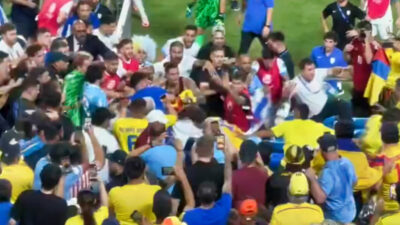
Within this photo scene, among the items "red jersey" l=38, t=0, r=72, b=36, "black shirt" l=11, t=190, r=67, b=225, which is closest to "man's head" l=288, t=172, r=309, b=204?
"black shirt" l=11, t=190, r=67, b=225

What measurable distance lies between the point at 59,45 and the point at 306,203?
5.18 meters

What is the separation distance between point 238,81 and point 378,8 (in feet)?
16.1

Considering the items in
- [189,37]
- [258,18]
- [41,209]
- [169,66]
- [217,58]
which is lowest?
[41,209]

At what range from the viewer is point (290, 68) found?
16.0 m

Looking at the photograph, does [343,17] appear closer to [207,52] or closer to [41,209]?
[207,52]

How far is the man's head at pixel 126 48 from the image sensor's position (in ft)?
50.0

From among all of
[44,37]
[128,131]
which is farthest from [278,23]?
[128,131]

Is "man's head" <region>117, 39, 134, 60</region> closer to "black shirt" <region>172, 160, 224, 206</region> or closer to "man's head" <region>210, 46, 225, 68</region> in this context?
"man's head" <region>210, 46, 225, 68</region>

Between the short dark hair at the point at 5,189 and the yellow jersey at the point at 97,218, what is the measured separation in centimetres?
66

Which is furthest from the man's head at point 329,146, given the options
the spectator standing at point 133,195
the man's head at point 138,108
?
→ the man's head at point 138,108

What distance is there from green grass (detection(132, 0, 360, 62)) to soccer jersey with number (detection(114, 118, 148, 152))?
6369 mm

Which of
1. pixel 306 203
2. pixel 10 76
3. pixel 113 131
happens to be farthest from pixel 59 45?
pixel 306 203

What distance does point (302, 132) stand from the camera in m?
12.7

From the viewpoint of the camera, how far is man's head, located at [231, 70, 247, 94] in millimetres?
14117
